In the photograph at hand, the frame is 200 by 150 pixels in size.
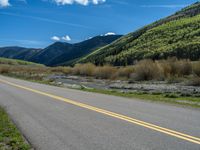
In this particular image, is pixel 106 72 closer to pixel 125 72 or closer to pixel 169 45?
pixel 125 72

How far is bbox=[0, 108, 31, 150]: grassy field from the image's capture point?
6.57m

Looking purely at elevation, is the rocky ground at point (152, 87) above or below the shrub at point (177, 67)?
below

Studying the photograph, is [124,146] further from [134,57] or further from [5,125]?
[134,57]

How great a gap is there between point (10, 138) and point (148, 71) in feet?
113

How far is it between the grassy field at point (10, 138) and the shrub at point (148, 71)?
103 ft

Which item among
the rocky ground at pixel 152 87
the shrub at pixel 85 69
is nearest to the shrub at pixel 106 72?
the shrub at pixel 85 69

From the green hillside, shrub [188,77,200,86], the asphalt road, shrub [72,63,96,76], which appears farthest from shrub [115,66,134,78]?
the asphalt road

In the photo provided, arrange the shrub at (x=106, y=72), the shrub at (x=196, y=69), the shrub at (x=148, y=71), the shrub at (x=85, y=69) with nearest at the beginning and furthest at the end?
the shrub at (x=196, y=69)
the shrub at (x=148, y=71)
the shrub at (x=106, y=72)
the shrub at (x=85, y=69)

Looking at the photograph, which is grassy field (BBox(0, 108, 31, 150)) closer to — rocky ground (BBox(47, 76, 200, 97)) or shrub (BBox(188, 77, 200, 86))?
rocky ground (BBox(47, 76, 200, 97))

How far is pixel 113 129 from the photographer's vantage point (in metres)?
7.87

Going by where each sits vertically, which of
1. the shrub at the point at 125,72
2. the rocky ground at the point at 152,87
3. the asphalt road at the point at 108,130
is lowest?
the rocky ground at the point at 152,87

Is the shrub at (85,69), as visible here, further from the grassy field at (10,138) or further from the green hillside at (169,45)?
the grassy field at (10,138)

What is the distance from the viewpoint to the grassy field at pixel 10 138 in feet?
21.5

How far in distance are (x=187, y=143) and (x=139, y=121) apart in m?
2.83
